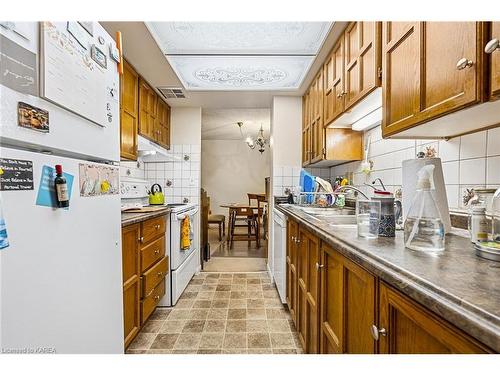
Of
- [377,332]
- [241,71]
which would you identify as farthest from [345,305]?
[241,71]

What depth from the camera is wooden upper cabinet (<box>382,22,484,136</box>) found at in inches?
30.0

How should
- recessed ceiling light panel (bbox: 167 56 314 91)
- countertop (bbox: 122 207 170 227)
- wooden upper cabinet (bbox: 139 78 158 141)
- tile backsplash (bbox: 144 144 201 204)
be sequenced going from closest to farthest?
1. countertop (bbox: 122 207 170 227)
2. recessed ceiling light panel (bbox: 167 56 314 91)
3. wooden upper cabinet (bbox: 139 78 158 141)
4. tile backsplash (bbox: 144 144 201 204)

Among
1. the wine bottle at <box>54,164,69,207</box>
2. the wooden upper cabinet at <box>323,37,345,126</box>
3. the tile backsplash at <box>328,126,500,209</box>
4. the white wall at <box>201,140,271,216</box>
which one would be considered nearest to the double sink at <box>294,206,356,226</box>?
the tile backsplash at <box>328,126,500,209</box>

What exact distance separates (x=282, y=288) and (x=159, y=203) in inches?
64.4

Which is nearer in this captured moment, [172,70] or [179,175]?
[172,70]

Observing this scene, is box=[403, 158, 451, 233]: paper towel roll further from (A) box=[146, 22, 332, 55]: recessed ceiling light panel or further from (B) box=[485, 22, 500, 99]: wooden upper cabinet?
A: (A) box=[146, 22, 332, 55]: recessed ceiling light panel

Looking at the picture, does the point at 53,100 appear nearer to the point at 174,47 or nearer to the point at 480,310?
the point at 480,310

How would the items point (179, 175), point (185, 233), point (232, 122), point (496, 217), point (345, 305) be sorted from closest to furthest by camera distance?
1. point (496, 217)
2. point (345, 305)
3. point (185, 233)
4. point (179, 175)
5. point (232, 122)

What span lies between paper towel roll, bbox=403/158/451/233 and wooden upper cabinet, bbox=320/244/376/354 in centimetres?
34

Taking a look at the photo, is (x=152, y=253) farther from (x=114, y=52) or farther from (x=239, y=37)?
(x=239, y=37)

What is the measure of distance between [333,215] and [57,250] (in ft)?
5.41

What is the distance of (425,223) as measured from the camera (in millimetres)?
803

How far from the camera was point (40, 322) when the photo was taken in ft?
2.24
